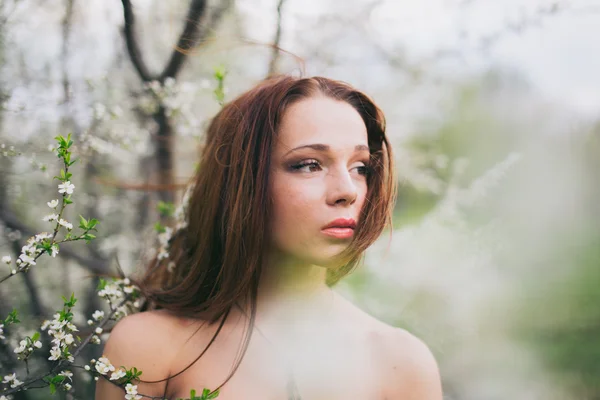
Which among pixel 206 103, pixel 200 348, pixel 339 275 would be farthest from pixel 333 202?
pixel 206 103

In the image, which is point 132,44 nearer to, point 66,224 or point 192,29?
point 192,29

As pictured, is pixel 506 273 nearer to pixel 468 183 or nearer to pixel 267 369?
pixel 468 183

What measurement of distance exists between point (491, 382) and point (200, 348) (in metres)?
1.61

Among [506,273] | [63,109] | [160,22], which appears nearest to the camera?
[63,109]

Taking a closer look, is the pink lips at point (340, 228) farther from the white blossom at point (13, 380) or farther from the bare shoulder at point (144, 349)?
the white blossom at point (13, 380)

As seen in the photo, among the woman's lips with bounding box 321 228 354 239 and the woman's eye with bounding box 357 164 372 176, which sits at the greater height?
the woman's eye with bounding box 357 164 372 176

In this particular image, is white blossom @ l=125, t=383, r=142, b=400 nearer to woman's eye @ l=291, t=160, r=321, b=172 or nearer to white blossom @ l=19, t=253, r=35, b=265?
white blossom @ l=19, t=253, r=35, b=265

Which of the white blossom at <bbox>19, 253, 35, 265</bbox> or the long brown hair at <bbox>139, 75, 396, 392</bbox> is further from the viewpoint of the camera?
the long brown hair at <bbox>139, 75, 396, 392</bbox>

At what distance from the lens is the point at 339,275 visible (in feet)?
5.06

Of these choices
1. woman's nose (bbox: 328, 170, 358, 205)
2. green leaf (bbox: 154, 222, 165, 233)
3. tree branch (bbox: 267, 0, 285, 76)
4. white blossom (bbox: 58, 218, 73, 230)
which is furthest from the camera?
tree branch (bbox: 267, 0, 285, 76)

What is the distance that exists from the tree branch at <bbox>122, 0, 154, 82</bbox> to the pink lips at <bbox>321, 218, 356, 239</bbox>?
954 mm

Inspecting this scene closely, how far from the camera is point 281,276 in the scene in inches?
53.7

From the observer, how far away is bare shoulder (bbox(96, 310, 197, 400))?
128 centimetres

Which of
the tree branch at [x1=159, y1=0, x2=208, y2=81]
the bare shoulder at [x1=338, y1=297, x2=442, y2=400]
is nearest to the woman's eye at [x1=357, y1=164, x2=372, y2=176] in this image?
the bare shoulder at [x1=338, y1=297, x2=442, y2=400]
